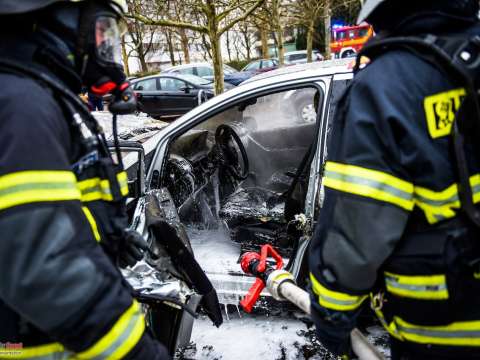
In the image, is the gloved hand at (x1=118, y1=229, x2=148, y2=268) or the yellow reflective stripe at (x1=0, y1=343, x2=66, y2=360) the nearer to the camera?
the yellow reflective stripe at (x1=0, y1=343, x2=66, y2=360)

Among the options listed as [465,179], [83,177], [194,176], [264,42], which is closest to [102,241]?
[83,177]

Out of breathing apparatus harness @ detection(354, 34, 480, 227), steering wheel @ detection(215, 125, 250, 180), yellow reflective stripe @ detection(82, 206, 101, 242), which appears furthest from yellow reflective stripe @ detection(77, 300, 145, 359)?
steering wheel @ detection(215, 125, 250, 180)

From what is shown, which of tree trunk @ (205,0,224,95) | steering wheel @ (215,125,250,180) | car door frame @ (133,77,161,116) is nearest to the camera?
steering wheel @ (215,125,250,180)

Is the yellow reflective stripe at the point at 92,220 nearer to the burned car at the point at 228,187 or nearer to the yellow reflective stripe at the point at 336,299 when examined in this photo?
the burned car at the point at 228,187

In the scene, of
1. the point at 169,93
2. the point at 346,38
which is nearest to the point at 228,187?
the point at 169,93

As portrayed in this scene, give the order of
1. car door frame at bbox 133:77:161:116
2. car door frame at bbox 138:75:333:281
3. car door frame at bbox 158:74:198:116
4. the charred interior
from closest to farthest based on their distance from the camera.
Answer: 1. car door frame at bbox 138:75:333:281
2. the charred interior
3. car door frame at bbox 158:74:198:116
4. car door frame at bbox 133:77:161:116

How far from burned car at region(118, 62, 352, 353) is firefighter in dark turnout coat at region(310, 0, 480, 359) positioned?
1.97 feet

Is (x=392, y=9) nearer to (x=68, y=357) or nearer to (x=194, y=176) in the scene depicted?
(x=68, y=357)

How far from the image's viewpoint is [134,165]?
110 inches

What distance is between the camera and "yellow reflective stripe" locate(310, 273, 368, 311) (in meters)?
1.23

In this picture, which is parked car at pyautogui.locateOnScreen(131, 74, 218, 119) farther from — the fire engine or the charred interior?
the fire engine

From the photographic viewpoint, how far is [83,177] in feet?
3.89

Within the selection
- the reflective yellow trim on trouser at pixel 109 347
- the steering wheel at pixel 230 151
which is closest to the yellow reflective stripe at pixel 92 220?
the reflective yellow trim on trouser at pixel 109 347

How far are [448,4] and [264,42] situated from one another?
24.3 metres
